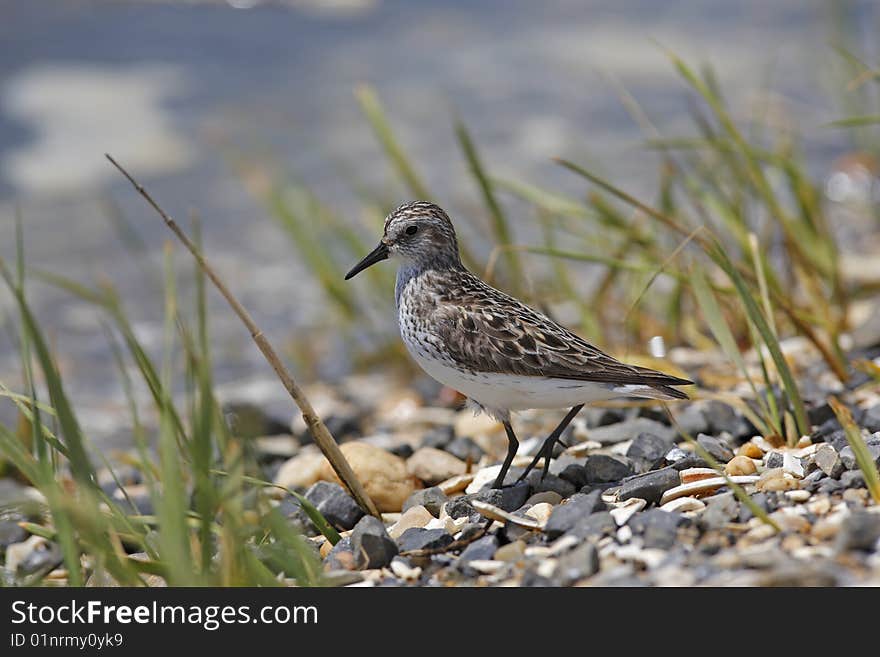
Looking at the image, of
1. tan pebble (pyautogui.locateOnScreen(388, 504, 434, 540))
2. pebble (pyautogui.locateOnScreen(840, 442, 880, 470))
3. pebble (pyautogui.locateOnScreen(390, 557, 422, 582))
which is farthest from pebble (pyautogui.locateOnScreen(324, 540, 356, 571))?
pebble (pyautogui.locateOnScreen(840, 442, 880, 470))

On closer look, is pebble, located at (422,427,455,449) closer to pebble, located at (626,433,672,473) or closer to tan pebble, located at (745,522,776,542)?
pebble, located at (626,433,672,473)

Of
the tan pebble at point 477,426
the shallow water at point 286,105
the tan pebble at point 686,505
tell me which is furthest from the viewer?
the shallow water at point 286,105

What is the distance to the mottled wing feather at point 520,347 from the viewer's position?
425 cm

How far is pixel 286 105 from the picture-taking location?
42.6 ft

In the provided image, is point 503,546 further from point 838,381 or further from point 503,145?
point 503,145

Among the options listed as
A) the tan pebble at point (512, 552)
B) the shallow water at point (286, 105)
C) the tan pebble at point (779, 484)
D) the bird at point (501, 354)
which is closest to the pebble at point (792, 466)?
the tan pebble at point (779, 484)

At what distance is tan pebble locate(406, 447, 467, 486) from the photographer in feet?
16.7

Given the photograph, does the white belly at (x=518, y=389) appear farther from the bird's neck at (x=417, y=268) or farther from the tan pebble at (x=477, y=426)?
the tan pebble at (x=477, y=426)

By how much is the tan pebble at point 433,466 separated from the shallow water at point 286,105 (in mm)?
3078

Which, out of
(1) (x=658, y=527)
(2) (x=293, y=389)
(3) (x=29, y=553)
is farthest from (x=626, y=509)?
(3) (x=29, y=553)

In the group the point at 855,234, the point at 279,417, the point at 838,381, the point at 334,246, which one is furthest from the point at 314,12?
the point at 838,381

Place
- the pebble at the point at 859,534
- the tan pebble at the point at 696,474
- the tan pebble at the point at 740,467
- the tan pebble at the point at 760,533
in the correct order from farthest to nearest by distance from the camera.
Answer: the tan pebble at the point at 740,467, the tan pebble at the point at 696,474, the tan pebble at the point at 760,533, the pebble at the point at 859,534

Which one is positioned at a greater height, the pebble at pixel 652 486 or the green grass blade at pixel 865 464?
the pebble at pixel 652 486

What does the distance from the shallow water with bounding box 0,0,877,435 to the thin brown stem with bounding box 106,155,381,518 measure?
11.5 feet
